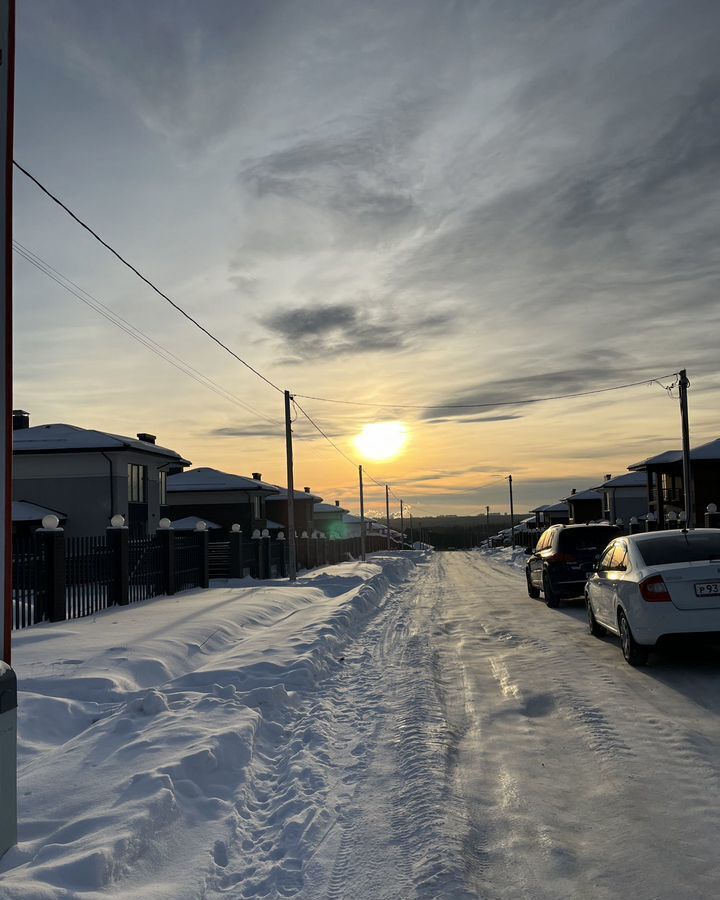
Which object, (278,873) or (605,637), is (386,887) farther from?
(605,637)

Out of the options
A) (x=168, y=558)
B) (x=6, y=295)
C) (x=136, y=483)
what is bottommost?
(x=168, y=558)

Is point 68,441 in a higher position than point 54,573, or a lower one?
higher

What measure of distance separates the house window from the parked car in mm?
27039

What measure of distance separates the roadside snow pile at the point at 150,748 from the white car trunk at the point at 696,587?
164 inches

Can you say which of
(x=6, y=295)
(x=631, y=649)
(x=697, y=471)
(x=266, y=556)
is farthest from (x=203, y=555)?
(x=697, y=471)

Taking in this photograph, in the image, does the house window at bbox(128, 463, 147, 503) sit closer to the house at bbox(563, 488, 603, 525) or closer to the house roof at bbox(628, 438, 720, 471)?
the house roof at bbox(628, 438, 720, 471)

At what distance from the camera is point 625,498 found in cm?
6881

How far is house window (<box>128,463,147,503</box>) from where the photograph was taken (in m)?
34.1

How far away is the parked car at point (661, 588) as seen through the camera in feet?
28.5

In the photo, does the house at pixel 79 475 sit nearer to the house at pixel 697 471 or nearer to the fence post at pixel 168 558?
the fence post at pixel 168 558

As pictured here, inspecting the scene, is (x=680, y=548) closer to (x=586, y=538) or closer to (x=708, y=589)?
(x=708, y=589)

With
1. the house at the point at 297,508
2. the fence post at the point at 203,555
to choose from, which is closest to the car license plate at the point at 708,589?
the fence post at the point at 203,555

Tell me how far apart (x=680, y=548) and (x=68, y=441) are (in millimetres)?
28003

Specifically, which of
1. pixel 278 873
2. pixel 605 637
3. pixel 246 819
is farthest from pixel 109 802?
pixel 605 637
